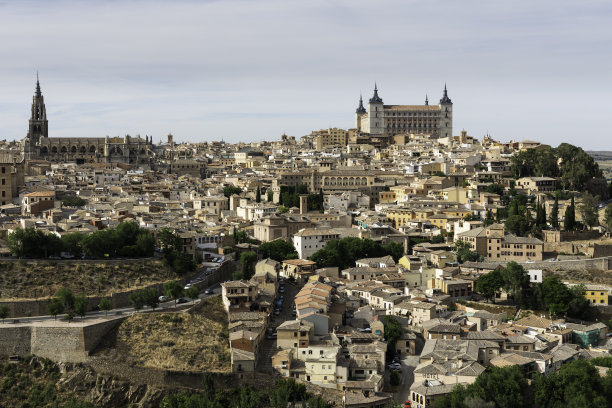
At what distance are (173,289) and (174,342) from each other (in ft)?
10.7

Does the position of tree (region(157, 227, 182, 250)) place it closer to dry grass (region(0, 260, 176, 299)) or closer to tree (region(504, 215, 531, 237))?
dry grass (region(0, 260, 176, 299))

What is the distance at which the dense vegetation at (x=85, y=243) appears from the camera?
36875mm

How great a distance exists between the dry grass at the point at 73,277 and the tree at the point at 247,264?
3582 mm

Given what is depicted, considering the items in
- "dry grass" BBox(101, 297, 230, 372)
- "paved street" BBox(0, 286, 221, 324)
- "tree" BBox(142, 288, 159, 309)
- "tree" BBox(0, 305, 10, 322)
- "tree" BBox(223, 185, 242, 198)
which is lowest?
"dry grass" BBox(101, 297, 230, 372)

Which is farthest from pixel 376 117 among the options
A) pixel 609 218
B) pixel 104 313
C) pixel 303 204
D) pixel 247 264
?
pixel 104 313

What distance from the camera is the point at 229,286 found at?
115ft

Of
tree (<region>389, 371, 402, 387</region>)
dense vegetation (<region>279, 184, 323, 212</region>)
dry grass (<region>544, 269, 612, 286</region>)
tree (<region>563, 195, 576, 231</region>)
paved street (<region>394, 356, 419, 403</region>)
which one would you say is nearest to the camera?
paved street (<region>394, 356, 419, 403</region>)

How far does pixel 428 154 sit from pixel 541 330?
39.5 metres

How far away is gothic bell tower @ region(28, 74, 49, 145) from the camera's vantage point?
89.6m

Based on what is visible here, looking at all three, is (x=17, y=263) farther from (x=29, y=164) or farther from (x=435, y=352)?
(x=29, y=164)

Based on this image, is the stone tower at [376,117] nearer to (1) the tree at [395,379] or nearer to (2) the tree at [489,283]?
(2) the tree at [489,283]

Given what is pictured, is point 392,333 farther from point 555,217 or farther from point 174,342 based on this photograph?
point 555,217

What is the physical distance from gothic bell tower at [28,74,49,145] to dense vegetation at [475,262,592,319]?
62.0m

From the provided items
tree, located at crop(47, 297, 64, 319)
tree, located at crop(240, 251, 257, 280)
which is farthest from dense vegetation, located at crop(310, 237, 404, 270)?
tree, located at crop(47, 297, 64, 319)
